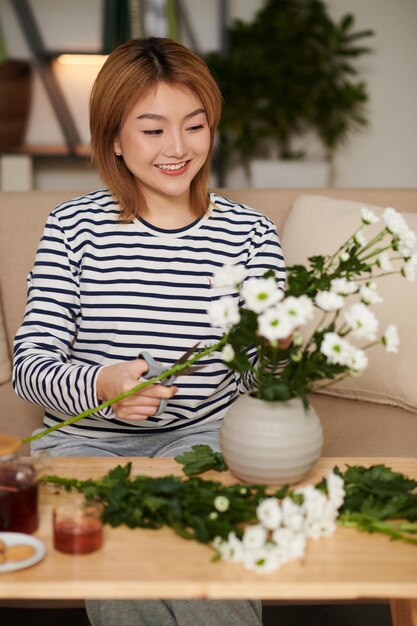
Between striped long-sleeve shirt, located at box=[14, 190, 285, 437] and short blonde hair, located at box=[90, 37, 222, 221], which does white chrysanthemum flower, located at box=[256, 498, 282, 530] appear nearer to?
striped long-sleeve shirt, located at box=[14, 190, 285, 437]

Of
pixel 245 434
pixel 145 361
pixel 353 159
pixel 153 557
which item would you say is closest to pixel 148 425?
pixel 145 361

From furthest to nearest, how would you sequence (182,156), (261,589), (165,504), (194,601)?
1. (182,156)
2. (194,601)
3. (165,504)
4. (261,589)

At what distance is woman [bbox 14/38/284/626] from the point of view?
164 centimetres

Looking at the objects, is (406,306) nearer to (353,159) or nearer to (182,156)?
(182,156)

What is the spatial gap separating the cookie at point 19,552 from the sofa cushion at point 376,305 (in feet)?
3.79

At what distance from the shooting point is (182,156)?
1.65 m

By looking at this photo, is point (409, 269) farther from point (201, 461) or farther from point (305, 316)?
point (201, 461)

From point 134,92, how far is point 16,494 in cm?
87

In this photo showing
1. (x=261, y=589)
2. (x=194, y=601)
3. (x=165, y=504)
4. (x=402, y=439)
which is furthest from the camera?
(x=402, y=439)

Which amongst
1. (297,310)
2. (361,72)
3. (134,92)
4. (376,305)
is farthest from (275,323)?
(361,72)

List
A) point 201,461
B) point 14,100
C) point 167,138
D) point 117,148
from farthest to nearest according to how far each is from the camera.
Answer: point 14,100 < point 117,148 < point 167,138 < point 201,461

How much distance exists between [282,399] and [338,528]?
18 centimetres

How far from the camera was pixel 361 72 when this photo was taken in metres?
4.66

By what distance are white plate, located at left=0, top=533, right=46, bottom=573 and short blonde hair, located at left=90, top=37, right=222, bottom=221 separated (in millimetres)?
827
